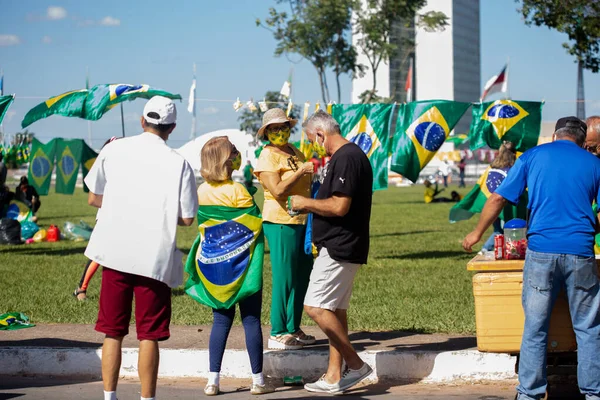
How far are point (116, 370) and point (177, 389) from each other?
1567 mm

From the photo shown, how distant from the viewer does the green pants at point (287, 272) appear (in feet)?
25.1

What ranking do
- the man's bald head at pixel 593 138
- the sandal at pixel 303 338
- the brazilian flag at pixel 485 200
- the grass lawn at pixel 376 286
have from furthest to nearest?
the brazilian flag at pixel 485 200 < the grass lawn at pixel 376 286 < the sandal at pixel 303 338 < the man's bald head at pixel 593 138

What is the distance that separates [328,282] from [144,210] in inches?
62.1

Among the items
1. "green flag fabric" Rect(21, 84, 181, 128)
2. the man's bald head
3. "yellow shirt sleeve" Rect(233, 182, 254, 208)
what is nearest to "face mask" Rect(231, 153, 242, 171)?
"yellow shirt sleeve" Rect(233, 182, 254, 208)

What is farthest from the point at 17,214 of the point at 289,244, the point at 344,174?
the point at 344,174

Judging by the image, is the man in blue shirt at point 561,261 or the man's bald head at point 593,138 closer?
the man in blue shirt at point 561,261

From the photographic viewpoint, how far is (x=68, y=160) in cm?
2197

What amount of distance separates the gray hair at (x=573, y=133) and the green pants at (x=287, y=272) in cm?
253

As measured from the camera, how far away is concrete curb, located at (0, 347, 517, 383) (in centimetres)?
715

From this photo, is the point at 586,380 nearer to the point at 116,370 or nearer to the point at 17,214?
the point at 116,370

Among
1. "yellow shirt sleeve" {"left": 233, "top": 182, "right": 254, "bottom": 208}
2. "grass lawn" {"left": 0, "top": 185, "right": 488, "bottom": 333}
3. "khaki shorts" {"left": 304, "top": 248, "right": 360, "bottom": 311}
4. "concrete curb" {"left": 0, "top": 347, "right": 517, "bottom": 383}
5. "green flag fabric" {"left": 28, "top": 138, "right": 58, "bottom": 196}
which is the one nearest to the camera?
"khaki shorts" {"left": 304, "top": 248, "right": 360, "bottom": 311}

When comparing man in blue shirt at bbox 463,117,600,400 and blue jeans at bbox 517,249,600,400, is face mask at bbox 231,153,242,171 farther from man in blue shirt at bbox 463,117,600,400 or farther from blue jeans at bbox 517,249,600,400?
blue jeans at bbox 517,249,600,400

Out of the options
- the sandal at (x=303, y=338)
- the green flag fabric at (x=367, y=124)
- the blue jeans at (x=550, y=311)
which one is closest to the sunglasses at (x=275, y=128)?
the sandal at (x=303, y=338)

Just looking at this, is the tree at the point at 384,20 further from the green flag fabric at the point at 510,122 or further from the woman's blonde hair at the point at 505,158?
the woman's blonde hair at the point at 505,158
